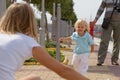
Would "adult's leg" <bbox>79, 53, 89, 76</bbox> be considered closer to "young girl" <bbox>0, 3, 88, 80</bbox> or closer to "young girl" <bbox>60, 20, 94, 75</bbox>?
"young girl" <bbox>60, 20, 94, 75</bbox>

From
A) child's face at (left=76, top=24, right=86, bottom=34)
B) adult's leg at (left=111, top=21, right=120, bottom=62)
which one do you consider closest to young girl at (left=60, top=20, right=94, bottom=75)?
child's face at (left=76, top=24, right=86, bottom=34)

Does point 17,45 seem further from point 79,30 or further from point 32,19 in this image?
point 79,30

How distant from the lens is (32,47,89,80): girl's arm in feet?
13.1

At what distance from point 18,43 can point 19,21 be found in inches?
8.4

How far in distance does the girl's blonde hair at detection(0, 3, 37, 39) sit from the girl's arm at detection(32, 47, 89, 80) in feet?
0.81

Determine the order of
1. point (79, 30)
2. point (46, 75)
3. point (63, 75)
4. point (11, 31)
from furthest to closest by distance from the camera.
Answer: point (46, 75)
point (79, 30)
point (11, 31)
point (63, 75)

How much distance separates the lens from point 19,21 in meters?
4.27

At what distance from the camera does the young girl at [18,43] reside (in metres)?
4.13

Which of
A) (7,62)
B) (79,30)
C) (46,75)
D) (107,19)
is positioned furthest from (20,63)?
(107,19)

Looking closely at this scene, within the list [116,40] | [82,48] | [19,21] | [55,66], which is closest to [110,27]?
[116,40]

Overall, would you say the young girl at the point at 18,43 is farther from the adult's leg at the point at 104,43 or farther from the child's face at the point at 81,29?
the adult's leg at the point at 104,43

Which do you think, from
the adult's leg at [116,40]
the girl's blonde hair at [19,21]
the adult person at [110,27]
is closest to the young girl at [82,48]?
the adult person at [110,27]

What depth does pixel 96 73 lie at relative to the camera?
10117 mm

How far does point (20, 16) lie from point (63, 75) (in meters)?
0.72
